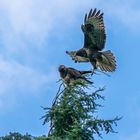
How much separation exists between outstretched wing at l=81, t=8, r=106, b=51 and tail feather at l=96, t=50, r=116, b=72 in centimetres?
26

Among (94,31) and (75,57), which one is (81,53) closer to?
(75,57)

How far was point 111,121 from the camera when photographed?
1135cm

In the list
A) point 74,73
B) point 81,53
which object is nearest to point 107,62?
point 81,53

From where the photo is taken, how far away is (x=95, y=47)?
13.3m

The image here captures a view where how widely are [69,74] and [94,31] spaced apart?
66.7 inches

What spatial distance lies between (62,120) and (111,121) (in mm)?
754

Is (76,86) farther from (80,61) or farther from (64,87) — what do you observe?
(80,61)

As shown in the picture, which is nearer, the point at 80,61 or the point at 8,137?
the point at 80,61

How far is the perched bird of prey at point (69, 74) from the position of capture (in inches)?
476

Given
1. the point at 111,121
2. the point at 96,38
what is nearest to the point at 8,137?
the point at 96,38

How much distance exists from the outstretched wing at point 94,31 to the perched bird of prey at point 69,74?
1207mm

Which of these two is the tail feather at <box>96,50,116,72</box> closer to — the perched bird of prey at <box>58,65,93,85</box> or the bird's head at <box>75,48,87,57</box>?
the bird's head at <box>75,48,87,57</box>

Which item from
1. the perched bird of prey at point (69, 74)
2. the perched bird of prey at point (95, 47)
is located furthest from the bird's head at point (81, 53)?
the perched bird of prey at point (69, 74)

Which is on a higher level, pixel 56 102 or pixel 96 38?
pixel 96 38
